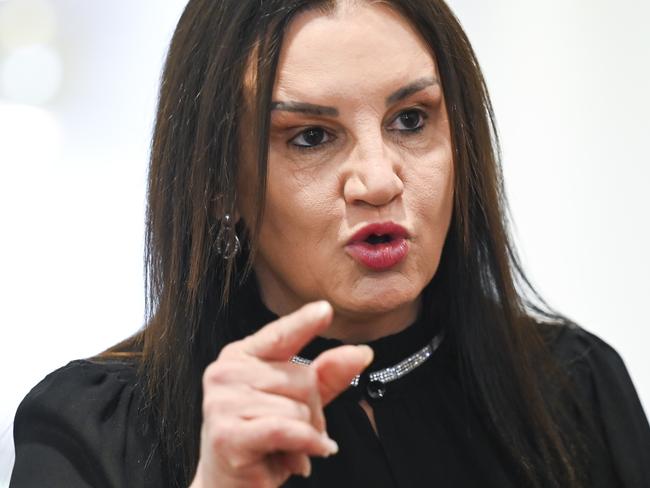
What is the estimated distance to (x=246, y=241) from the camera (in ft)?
4.78

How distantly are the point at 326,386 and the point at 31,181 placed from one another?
1.18 m

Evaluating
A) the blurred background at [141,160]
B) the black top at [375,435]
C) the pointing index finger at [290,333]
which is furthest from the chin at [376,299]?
the blurred background at [141,160]

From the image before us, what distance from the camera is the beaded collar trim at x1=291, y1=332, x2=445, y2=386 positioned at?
1446 millimetres

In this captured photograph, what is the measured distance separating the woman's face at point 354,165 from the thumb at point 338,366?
31 cm

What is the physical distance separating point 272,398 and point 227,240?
17.2 inches

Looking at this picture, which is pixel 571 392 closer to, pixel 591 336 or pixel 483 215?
pixel 591 336

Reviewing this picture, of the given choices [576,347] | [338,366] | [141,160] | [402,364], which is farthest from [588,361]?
[141,160]

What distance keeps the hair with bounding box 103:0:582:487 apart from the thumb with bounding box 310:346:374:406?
1.21 ft

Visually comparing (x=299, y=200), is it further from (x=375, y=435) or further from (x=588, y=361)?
(x=588, y=361)

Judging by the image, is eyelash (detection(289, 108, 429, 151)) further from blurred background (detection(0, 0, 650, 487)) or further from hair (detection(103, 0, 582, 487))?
blurred background (detection(0, 0, 650, 487))

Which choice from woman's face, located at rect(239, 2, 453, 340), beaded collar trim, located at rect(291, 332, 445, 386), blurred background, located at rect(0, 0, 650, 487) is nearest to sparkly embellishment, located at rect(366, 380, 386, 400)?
beaded collar trim, located at rect(291, 332, 445, 386)

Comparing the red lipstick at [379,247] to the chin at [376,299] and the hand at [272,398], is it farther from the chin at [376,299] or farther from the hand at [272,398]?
the hand at [272,398]

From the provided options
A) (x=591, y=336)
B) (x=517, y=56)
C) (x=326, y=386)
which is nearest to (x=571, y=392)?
(x=591, y=336)

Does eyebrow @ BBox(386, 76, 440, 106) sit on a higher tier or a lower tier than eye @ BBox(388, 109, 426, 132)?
higher
